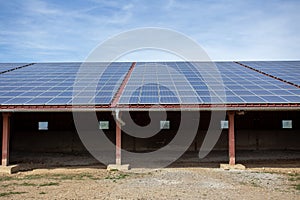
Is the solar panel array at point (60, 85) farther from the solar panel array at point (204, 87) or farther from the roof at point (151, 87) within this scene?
the solar panel array at point (204, 87)

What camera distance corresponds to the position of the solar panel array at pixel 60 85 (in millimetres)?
13680

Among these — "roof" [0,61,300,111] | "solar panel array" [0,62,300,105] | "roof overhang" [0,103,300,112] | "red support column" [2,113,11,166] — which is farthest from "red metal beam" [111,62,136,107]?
"red support column" [2,113,11,166]

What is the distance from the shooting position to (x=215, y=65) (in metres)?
22.0

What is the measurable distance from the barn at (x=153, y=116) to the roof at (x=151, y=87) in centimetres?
5

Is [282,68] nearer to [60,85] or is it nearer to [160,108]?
[160,108]

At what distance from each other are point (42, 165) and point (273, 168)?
10.5 m

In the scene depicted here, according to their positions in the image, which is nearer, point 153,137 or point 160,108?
point 160,108

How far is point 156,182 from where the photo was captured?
35.3 ft

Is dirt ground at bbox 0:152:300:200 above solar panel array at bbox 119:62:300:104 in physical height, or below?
below

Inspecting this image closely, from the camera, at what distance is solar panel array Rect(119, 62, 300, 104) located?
13.5m

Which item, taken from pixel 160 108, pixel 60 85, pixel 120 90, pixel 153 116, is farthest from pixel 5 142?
pixel 153 116

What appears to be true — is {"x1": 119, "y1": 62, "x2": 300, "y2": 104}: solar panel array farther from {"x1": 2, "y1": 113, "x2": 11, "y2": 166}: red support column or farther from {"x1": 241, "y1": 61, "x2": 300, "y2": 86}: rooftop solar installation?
{"x1": 2, "y1": 113, "x2": 11, "y2": 166}: red support column

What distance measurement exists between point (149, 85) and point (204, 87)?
2.73 m

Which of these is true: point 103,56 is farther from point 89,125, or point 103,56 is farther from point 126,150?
point 126,150
